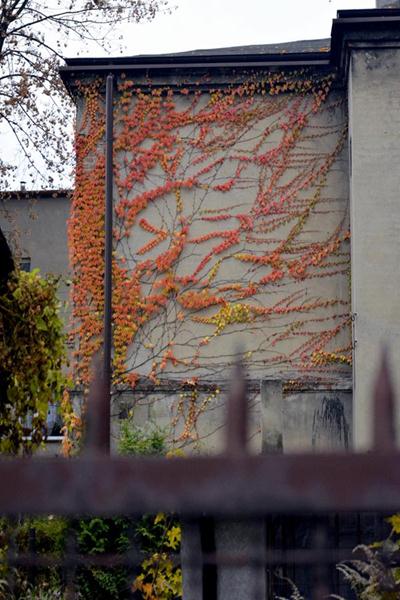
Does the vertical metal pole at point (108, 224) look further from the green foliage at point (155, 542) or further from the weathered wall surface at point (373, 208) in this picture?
the weathered wall surface at point (373, 208)

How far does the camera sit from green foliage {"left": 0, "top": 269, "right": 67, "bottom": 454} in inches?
223

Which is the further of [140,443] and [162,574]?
[140,443]

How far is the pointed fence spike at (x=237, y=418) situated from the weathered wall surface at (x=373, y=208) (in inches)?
402

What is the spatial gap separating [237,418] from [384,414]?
0.72ft

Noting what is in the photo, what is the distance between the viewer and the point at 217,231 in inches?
518

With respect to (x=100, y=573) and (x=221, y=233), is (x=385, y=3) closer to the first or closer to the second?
(x=221, y=233)

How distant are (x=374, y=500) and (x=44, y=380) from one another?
484cm

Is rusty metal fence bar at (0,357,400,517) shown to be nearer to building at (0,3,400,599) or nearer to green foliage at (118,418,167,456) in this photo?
green foliage at (118,418,167,456)

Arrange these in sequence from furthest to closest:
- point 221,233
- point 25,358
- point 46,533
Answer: point 221,233 → point 25,358 → point 46,533

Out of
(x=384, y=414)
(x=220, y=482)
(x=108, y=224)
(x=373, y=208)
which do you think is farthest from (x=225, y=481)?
(x=108, y=224)

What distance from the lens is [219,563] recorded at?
1.94 m

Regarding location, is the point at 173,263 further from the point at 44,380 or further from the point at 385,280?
the point at 44,380

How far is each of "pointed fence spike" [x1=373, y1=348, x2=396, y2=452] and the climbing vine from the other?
11.2 meters

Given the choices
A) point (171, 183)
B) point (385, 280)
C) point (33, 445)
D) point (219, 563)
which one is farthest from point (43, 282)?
point (171, 183)
